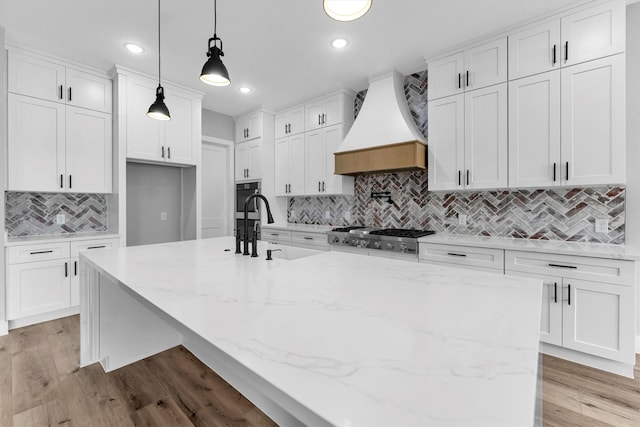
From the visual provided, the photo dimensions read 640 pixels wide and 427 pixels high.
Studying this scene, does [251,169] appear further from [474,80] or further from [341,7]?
[341,7]

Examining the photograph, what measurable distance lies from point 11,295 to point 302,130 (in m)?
3.66

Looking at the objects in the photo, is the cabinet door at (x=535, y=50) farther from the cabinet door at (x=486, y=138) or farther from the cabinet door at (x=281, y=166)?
the cabinet door at (x=281, y=166)

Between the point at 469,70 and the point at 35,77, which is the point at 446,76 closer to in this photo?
the point at 469,70

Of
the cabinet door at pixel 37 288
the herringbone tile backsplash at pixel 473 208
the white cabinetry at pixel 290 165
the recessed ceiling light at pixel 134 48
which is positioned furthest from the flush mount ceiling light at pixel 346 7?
the cabinet door at pixel 37 288

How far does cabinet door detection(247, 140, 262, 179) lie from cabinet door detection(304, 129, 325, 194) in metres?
0.82

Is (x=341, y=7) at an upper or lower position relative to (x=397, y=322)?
upper

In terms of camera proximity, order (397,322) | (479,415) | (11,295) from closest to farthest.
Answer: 1. (479,415)
2. (397,322)
3. (11,295)

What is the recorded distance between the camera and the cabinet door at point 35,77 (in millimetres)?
2893

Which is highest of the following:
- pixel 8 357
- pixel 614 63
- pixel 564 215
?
pixel 614 63

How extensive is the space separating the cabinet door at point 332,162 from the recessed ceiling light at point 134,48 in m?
2.24

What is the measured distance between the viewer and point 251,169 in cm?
481

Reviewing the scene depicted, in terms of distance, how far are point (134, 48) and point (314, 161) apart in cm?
234

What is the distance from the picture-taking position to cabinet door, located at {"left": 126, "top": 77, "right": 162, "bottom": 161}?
11.4ft

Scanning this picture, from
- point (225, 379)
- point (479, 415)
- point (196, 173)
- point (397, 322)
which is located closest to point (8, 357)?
point (225, 379)
